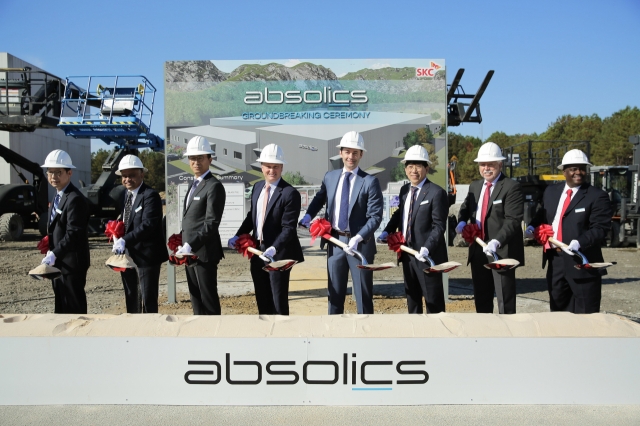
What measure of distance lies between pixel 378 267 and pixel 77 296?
264cm

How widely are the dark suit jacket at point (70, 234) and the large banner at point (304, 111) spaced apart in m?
2.43

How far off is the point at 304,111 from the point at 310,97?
20 cm

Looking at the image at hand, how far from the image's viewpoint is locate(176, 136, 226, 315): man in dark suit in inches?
198

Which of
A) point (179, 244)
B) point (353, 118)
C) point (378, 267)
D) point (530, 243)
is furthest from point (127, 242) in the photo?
point (530, 243)

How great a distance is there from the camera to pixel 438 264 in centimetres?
500

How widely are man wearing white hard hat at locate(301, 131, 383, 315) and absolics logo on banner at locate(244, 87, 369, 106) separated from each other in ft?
8.30

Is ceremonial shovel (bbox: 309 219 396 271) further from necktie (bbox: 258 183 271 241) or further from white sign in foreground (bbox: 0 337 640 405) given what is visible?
white sign in foreground (bbox: 0 337 640 405)

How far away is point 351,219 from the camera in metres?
5.16

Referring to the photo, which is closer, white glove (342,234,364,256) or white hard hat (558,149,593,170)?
white glove (342,234,364,256)

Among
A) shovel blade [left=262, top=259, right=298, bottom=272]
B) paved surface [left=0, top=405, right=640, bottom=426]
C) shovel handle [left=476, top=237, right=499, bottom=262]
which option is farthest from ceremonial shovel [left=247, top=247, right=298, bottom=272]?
shovel handle [left=476, top=237, right=499, bottom=262]

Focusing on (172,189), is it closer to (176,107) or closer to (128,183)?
(176,107)

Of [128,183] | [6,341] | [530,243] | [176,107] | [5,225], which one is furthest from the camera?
[530,243]

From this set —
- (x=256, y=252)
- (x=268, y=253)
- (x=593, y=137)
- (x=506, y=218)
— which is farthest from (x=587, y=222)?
(x=593, y=137)

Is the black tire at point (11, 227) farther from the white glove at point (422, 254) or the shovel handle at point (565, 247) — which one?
the shovel handle at point (565, 247)
